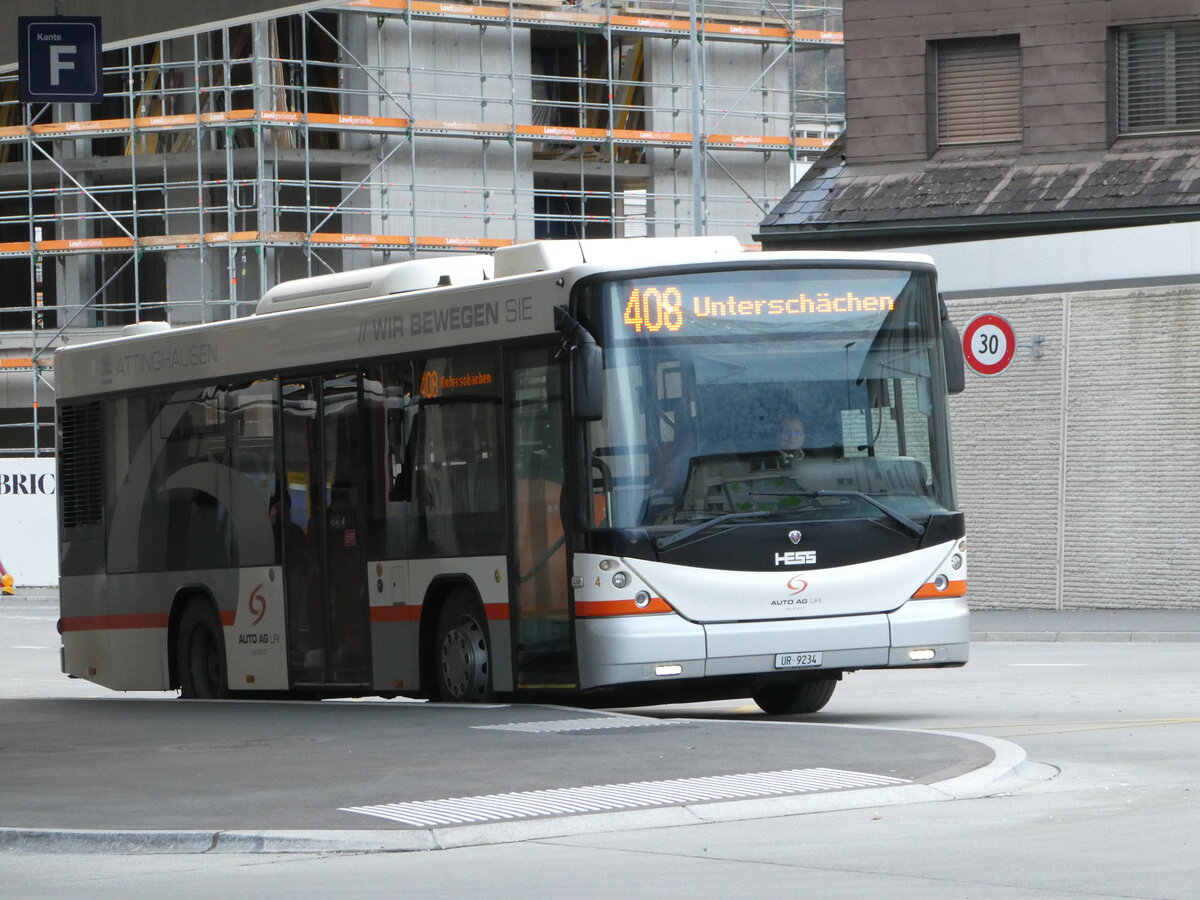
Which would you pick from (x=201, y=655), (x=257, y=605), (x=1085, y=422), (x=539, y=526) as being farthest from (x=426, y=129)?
(x=539, y=526)

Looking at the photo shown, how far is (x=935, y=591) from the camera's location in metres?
14.4

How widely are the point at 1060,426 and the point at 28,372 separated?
89.2ft

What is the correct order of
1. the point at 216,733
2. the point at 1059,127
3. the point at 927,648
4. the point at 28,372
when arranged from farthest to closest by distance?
the point at 28,372, the point at 1059,127, the point at 927,648, the point at 216,733

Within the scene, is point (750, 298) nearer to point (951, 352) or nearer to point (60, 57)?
point (951, 352)

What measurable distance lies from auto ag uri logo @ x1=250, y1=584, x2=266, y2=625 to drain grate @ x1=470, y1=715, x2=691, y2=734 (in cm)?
435

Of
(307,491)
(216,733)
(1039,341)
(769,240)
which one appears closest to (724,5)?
(769,240)

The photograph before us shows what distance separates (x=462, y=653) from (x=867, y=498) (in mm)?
2936

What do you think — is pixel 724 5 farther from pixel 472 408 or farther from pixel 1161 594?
pixel 472 408

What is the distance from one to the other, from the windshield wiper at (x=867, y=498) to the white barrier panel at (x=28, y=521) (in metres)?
32.4

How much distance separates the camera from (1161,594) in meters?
25.5

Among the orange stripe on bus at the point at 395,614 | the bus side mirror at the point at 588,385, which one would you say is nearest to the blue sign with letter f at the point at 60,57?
the orange stripe on bus at the point at 395,614

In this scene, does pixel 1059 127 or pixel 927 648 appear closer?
pixel 927 648

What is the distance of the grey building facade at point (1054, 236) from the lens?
83.3 feet

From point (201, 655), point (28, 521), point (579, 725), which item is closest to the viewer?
point (579, 725)
